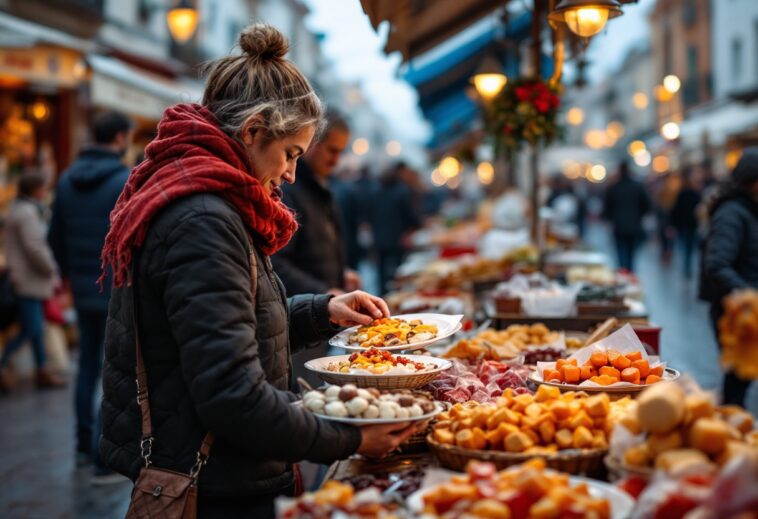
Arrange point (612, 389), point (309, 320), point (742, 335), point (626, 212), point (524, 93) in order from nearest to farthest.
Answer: point (742, 335) → point (612, 389) → point (309, 320) → point (524, 93) → point (626, 212)

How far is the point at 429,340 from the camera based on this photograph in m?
3.55

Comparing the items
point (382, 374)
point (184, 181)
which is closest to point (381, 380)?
point (382, 374)

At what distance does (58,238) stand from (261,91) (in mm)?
4600

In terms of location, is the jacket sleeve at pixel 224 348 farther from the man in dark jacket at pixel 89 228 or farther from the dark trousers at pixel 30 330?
the dark trousers at pixel 30 330

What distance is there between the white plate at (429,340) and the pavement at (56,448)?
8.70ft

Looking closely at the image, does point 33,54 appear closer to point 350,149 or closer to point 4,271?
point 4,271

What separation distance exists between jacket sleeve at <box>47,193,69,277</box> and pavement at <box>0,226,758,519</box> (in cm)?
146

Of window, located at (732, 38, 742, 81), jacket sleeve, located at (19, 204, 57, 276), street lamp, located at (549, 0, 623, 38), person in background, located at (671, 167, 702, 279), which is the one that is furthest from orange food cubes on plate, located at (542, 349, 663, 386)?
window, located at (732, 38, 742, 81)

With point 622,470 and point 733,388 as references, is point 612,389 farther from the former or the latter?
point 733,388

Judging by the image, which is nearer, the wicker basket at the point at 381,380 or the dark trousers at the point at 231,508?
the dark trousers at the point at 231,508

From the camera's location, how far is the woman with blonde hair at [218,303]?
7.70 feet

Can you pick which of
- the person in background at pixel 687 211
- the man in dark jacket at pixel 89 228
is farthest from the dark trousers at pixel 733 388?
the person in background at pixel 687 211

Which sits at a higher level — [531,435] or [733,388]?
[531,435]

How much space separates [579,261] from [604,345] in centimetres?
606
